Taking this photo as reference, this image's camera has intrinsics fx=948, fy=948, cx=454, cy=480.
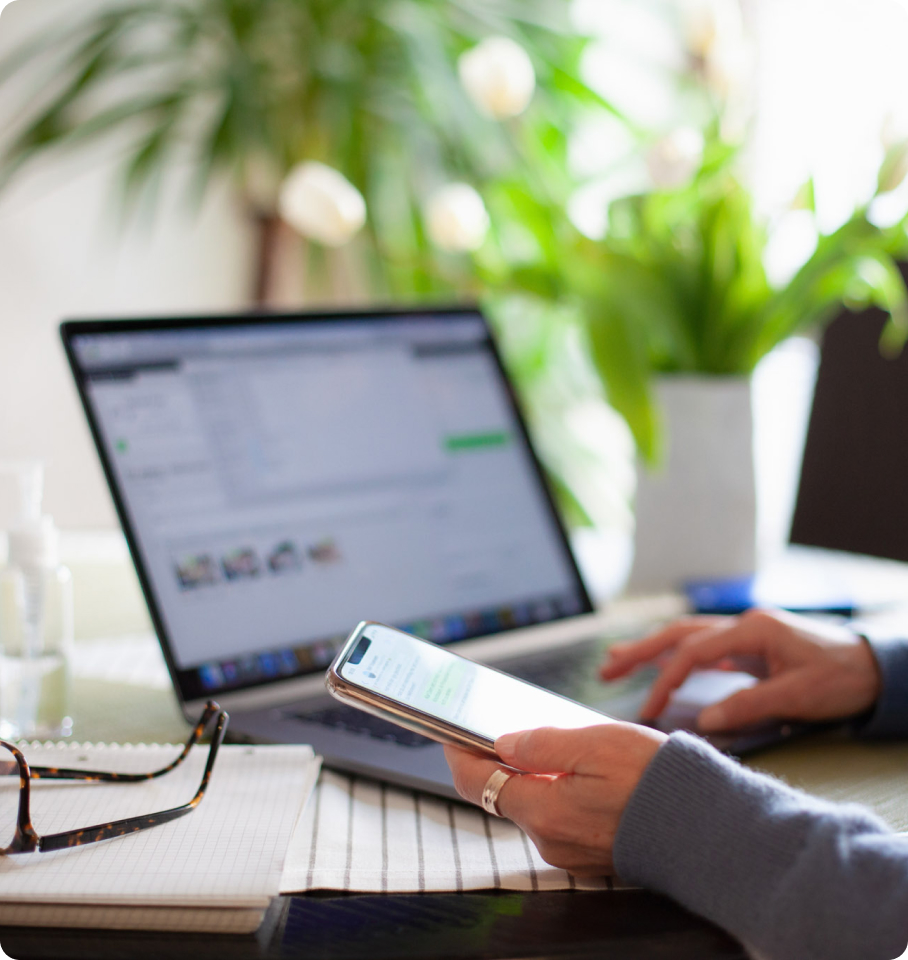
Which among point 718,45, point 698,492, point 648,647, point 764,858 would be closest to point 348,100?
point 718,45

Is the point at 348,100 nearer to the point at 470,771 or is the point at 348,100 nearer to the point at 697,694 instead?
the point at 697,694

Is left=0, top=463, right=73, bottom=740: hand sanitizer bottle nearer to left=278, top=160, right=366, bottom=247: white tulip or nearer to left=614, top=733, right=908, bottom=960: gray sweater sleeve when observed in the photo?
left=614, top=733, right=908, bottom=960: gray sweater sleeve

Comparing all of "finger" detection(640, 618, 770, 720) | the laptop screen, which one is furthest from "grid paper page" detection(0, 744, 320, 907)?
"finger" detection(640, 618, 770, 720)

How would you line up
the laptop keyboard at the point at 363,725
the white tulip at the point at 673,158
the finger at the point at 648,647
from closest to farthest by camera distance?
the laptop keyboard at the point at 363,725 < the finger at the point at 648,647 < the white tulip at the point at 673,158

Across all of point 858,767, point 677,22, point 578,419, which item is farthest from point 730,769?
point 677,22

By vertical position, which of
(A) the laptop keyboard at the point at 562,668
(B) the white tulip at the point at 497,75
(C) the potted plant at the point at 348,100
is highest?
(C) the potted plant at the point at 348,100

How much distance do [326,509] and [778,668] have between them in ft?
1.04

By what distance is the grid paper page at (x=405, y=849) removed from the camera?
388 mm

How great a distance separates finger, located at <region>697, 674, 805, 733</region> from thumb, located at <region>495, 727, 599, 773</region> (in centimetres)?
16

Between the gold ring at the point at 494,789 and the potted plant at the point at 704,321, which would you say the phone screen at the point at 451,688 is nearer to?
the gold ring at the point at 494,789

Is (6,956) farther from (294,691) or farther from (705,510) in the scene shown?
(705,510)

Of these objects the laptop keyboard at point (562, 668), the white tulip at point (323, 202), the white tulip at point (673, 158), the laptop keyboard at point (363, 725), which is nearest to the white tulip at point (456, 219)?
the white tulip at point (323, 202)

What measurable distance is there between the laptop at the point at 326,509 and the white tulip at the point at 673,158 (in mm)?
234

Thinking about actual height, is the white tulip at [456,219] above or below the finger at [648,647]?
above
